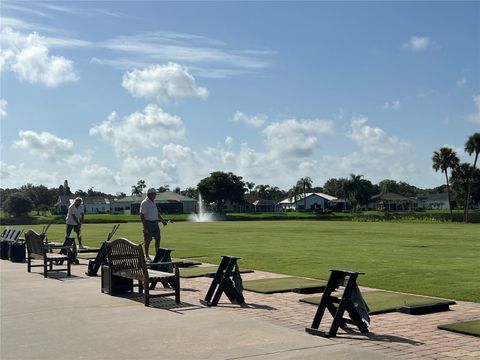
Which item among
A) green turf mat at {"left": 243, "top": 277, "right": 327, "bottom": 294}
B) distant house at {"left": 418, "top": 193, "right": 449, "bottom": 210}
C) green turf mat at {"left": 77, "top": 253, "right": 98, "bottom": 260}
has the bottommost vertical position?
green turf mat at {"left": 243, "top": 277, "right": 327, "bottom": 294}

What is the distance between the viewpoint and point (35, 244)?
1491cm

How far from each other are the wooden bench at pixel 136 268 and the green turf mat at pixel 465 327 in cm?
425

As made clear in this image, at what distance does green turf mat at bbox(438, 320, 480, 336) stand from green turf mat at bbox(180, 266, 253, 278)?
6914 mm

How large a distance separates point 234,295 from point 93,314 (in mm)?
2217

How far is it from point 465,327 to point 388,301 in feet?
6.87

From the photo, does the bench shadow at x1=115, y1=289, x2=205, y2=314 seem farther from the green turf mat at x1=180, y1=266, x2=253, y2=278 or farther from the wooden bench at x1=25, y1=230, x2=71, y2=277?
the wooden bench at x1=25, y1=230, x2=71, y2=277

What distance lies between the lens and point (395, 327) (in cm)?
777

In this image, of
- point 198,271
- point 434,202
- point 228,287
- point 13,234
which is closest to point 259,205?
point 434,202

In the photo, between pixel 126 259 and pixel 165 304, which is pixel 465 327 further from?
pixel 126 259

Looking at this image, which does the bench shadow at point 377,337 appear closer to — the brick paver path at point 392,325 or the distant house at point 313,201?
the brick paver path at point 392,325

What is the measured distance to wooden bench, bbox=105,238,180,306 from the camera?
970 cm

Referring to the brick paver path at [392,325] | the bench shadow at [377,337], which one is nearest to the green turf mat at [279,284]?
the brick paver path at [392,325]

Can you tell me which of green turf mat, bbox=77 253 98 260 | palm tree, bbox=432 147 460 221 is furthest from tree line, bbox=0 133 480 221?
green turf mat, bbox=77 253 98 260

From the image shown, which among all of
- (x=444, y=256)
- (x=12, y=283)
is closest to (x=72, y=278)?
(x=12, y=283)
